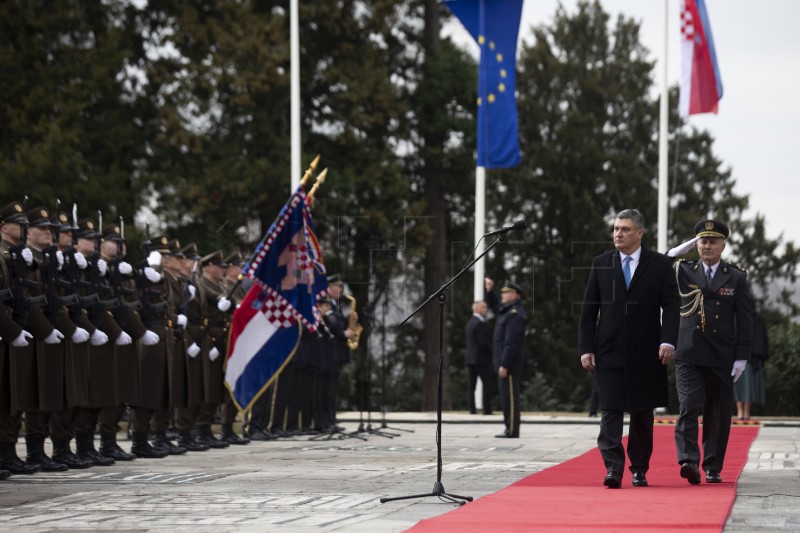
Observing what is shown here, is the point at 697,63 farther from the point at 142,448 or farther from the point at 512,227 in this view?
the point at 512,227

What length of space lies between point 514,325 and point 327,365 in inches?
114

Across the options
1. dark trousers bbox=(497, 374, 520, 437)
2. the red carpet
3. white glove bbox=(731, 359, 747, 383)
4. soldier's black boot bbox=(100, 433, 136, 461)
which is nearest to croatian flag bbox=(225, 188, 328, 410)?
soldier's black boot bbox=(100, 433, 136, 461)

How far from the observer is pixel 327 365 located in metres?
21.2

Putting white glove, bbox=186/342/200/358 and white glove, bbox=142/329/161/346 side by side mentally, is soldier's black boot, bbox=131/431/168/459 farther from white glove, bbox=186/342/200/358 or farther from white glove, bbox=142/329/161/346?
white glove, bbox=186/342/200/358

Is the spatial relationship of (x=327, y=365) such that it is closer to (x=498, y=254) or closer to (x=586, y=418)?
(x=586, y=418)

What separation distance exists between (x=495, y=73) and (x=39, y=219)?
57.7 feet

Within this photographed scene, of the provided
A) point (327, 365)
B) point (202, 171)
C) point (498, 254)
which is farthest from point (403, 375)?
point (327, 365)

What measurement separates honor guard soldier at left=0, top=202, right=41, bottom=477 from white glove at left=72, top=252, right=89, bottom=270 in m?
0.80

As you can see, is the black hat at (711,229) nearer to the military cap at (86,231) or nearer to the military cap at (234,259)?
the military cap at (86,231)

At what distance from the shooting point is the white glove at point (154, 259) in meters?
16.4

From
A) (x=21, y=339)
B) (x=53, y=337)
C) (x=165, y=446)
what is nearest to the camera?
(x=21, y=339)

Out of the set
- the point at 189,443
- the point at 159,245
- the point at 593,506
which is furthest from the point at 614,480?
the point at 159,245

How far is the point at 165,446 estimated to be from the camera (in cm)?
1677

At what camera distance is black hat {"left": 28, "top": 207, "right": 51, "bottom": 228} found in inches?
547
